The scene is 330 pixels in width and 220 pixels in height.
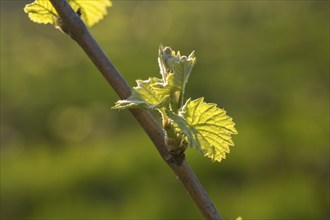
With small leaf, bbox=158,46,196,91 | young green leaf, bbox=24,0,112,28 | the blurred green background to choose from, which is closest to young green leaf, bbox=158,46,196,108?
small leaf, bbox=158,46,196,91

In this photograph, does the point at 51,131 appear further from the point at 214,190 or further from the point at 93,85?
the point at 214,190

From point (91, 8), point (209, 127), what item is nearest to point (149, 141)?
point (91, 8)

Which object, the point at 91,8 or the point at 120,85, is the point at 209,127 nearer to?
the point at 120,85

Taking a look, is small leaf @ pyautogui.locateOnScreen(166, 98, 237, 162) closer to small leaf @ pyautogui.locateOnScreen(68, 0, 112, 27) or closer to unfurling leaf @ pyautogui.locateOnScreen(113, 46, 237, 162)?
unfurling leaf @ pyautogui.locateOnScreen(113, 46, 237, 162)

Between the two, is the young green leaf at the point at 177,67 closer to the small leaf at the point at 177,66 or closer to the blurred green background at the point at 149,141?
the small leaf at the point at 177,66

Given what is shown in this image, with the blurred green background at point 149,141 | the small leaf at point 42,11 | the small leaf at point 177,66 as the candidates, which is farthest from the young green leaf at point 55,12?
the blurred green background at point 149,141

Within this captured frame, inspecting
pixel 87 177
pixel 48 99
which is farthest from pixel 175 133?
pixel 48 99

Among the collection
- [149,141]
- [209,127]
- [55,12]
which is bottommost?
[209,127]
